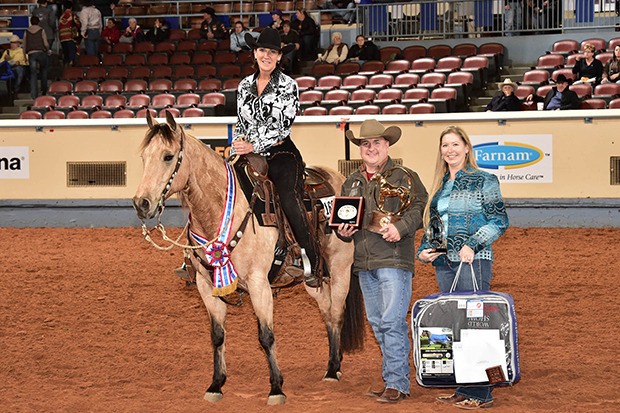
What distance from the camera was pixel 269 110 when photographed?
7.21m

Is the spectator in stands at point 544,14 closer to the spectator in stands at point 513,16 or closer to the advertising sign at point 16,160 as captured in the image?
the spectator in stands at point 513,16

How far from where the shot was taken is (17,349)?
884 centimetres

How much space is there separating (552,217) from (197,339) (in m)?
8.45

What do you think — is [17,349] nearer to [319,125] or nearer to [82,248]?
[82,248]

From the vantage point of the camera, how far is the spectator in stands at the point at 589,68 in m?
18.6

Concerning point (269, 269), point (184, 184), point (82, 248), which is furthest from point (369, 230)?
point (82, 248)

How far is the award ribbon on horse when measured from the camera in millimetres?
6922

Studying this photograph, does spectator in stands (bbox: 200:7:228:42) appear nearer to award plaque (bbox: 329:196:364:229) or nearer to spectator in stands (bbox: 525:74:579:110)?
spectator in stands (bbox: 525:74:579:110)

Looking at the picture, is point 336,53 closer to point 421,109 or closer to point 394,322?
point 421,109

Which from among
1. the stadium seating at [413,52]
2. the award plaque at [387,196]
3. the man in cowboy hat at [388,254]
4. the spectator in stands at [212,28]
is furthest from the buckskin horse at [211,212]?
the spectator in stands at [212,28]

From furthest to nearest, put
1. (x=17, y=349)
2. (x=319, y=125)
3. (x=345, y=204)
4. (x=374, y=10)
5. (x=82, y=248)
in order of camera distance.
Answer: (x=374, y=10) < (x=319, y=125) < (x=82, y=248) < (x=17, y=349) < (x=345, y=204)

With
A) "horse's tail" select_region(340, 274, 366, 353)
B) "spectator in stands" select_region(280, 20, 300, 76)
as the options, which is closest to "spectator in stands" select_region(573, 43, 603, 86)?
"spectator in stands" select_region(280, 20, 300, 76)

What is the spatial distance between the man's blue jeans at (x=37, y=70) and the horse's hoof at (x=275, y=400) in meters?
18.7

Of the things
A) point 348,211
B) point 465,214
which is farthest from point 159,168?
point 465,214
